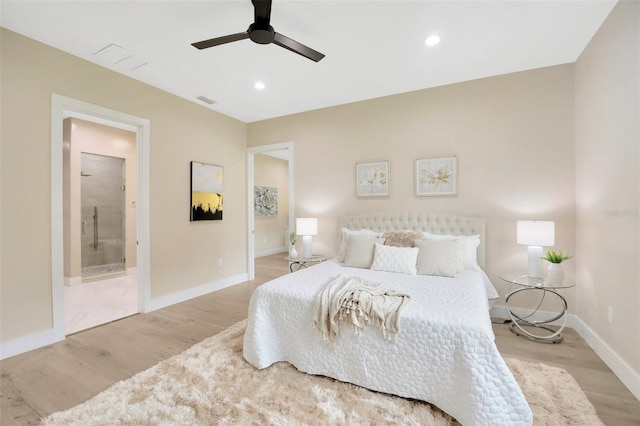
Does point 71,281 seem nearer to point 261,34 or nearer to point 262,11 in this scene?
point 261,34

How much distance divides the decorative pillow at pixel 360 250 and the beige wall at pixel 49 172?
234 centimetres

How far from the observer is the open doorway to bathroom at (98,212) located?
4805mm

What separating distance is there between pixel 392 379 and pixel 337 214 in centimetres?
270

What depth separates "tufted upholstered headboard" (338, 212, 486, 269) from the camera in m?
3.40

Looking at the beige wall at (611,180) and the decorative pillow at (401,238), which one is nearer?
the beige wall at (611,180)

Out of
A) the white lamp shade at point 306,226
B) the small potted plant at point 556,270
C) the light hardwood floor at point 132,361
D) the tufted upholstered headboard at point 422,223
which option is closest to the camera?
the light hardwood floor at point 132,361

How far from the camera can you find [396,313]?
1.89m

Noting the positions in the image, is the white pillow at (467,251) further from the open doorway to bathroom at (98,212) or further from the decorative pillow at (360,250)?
the open doorway to bathroom at (98,212)

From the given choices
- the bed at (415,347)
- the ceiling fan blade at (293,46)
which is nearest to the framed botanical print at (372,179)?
the bed at (415,347)

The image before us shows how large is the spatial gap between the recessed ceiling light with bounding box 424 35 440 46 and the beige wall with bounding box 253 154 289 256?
209 inches

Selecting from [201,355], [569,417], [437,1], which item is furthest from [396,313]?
[437,1]

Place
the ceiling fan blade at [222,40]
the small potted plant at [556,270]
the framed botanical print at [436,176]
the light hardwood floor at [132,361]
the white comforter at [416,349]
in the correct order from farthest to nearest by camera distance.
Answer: the framed botanical print at [436,176] < the small potted plant at [556,270] < the ceiling fan blade at [222,40] < the light hardwood floor at [132,361] < the white comforter at [416,349]

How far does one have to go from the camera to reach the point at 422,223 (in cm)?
371

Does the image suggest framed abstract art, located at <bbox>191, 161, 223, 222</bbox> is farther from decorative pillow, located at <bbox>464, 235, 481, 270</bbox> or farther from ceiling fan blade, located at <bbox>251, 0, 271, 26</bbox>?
decorative pillow, located at <bbox>464, 235, 481, 270</bbox>
